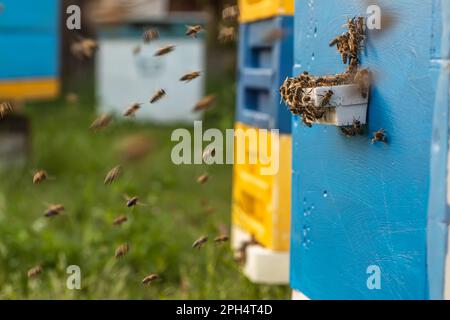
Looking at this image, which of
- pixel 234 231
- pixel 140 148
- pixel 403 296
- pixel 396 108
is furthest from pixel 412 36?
pixel 140 148

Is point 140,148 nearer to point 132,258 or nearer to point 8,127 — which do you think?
point 8,127

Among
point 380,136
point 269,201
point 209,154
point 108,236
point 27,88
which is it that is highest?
point 380,136

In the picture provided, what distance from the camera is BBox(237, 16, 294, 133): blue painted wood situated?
3331mm

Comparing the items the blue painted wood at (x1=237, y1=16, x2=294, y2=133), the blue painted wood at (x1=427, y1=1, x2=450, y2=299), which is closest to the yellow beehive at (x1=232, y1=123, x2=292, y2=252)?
the blue painted wood at (x1=237, y1=16, x2=294, y2=133)

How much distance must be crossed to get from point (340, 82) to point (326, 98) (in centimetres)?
9

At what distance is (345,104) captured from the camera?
2.02 m

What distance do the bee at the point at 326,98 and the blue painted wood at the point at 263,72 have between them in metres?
1.29

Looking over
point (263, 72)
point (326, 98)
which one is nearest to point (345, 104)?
point (326, 98)

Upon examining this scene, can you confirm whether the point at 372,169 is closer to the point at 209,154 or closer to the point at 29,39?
the point at 209,154

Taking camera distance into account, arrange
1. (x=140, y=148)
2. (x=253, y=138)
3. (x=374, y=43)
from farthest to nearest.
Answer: (x=140, y=148)
(x=253, y=138)
(x=374, y=43)

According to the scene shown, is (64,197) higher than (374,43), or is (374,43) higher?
(374,43)

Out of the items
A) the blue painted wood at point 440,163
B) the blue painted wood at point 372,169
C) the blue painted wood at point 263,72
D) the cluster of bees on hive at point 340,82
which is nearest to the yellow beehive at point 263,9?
the blue painted wood at point 263,72

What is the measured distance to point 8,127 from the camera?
6363mm

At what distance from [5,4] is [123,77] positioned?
3.82 meters
